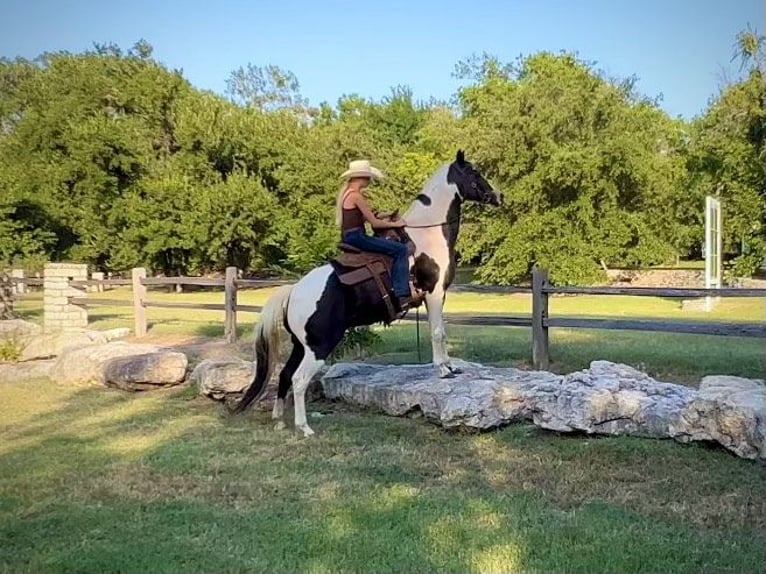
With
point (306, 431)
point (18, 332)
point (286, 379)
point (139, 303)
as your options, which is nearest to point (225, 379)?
point (286, 379)

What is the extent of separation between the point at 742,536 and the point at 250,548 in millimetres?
2238

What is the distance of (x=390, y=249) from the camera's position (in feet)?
20.4

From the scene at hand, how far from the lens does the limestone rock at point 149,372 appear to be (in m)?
8.21

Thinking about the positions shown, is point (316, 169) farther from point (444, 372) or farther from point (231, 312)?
point (444, 372)

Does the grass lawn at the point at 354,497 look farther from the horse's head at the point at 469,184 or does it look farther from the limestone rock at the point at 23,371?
the limestone rock at the point at 23,371

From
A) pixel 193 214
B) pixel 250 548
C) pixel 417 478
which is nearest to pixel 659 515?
pixel 417 478

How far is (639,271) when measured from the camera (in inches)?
1097

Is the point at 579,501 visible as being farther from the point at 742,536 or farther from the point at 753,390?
the point at 753,390

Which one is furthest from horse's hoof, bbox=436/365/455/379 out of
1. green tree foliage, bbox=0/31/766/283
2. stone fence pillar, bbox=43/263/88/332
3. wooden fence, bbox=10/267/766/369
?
green tree foliage, bbox=0/31/766/283

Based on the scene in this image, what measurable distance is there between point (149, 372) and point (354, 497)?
4.64m

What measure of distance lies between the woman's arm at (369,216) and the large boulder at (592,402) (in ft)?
4.43

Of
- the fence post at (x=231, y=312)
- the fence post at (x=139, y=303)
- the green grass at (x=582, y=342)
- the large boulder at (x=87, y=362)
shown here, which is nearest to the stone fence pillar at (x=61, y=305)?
the green grass at (x=582, y=342)

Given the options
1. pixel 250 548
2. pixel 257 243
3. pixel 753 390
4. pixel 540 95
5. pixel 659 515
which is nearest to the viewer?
pixel 250 548

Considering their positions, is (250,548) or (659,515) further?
(659,515)
